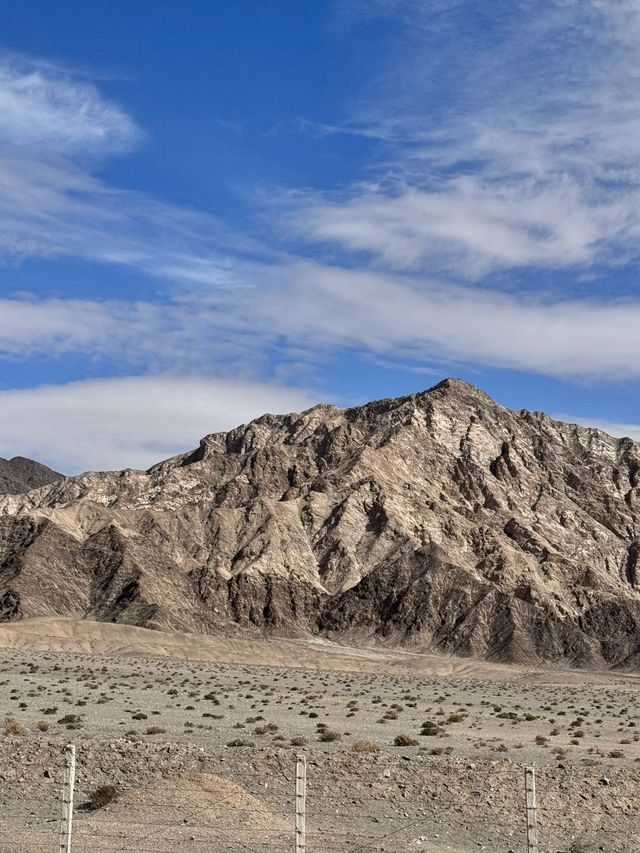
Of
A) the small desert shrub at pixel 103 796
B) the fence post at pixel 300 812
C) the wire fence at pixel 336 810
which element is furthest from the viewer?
the small desert shrub at pixel 103 796

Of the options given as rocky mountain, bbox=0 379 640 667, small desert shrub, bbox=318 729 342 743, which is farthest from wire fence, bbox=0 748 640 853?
rocky mountain, bbox=0 379 640 667

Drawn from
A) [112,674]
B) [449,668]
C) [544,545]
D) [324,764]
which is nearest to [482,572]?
[544,545]

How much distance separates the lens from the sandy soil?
1844 cm

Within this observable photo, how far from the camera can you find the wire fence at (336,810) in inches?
695

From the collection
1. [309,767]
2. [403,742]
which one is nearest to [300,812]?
[309,767]

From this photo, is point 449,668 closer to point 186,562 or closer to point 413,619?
point 413,619

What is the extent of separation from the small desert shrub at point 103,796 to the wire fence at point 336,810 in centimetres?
6

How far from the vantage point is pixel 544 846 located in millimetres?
18938

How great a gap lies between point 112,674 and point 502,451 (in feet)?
386

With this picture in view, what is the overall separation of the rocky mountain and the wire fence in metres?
100

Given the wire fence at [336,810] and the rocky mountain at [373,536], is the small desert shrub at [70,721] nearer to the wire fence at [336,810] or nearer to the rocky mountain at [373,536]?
the wire fence at [336,810]

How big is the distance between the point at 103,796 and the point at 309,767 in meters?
4.47

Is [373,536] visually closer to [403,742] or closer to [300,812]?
[403,742]

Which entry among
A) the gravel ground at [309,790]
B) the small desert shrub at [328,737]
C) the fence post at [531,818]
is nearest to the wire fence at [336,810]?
the gravel ground at [309,790]
